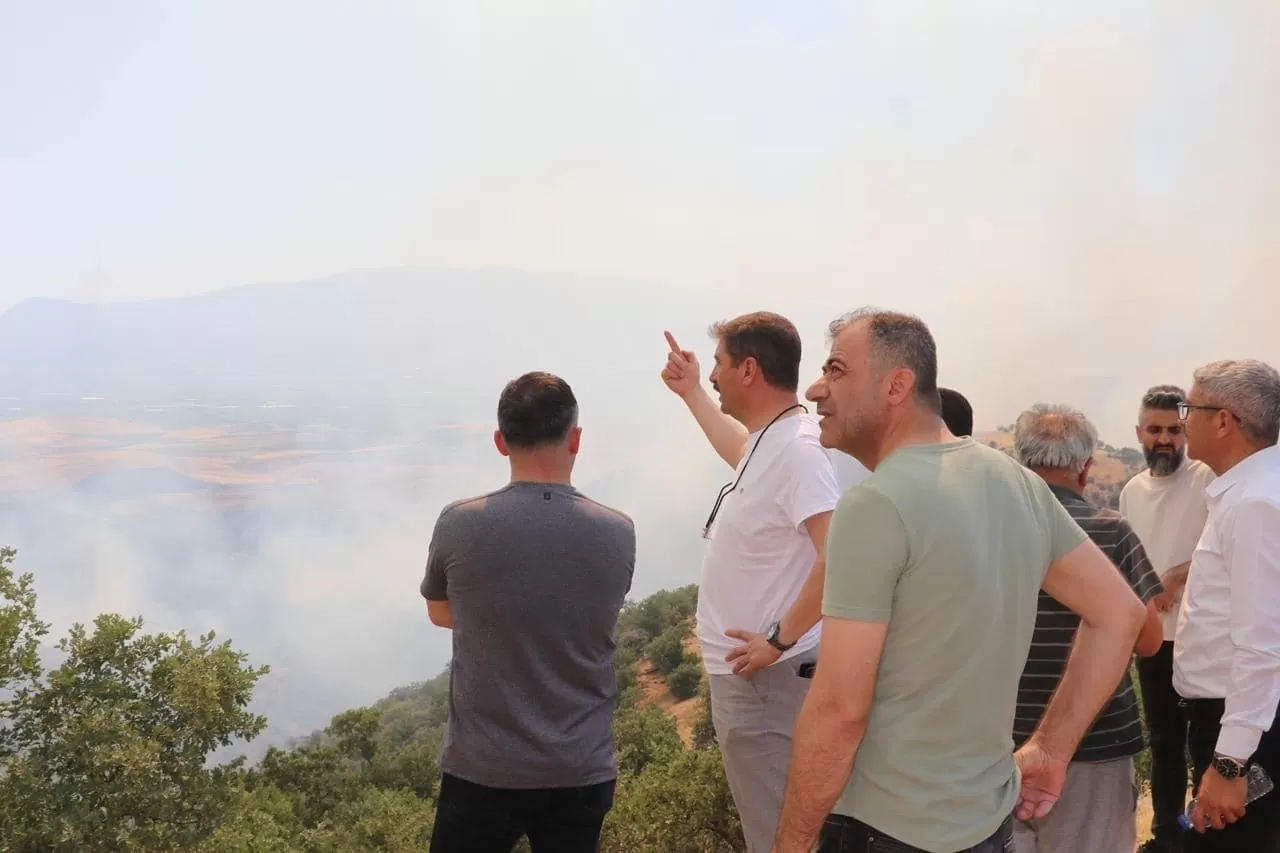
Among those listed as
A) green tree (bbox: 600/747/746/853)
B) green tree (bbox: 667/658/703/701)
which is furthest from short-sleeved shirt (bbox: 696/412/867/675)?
green tree (bbox: 667/658/703/701)

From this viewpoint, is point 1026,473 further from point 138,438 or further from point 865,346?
point 138,438

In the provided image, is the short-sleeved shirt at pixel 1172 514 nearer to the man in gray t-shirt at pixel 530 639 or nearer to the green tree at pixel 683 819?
the man in gray t-shirt at pixel 530 639

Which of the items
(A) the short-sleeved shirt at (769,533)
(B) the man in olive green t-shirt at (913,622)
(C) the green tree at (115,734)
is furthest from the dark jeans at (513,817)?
(C) the green tree at (115,734)

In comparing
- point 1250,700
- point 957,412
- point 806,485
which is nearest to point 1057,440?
point 957,412

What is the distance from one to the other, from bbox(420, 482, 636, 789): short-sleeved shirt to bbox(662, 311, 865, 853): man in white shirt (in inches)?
15.7

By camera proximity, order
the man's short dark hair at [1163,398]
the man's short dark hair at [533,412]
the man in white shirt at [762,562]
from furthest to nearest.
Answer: the man's short dark hair at [1163,398] < the man in white shirt at [762,562] < the man's short dark hair at [533,412]

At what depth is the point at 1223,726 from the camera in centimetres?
243

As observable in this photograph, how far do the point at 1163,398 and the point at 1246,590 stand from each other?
1.63 metres

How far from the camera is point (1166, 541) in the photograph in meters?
3.79

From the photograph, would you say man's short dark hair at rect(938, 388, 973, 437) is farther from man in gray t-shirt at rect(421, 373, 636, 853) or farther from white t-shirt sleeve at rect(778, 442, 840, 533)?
man in gray t-shirt at rect(421, 373, 636, 853)

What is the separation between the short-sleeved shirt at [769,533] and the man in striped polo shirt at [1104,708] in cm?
59

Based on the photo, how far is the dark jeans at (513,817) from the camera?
7.07 ft

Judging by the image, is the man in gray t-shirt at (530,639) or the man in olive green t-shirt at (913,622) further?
the man in gray t-shirt at (530,639)

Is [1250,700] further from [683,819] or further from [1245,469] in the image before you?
[683,819]
